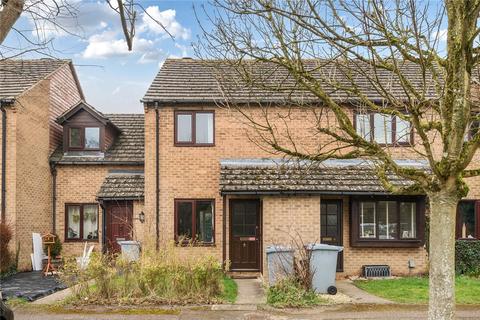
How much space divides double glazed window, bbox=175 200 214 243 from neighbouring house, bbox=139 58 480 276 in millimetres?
32

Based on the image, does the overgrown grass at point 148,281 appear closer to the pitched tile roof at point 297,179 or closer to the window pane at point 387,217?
the pitched tile roof at point 297,179

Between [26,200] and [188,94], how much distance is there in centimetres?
708

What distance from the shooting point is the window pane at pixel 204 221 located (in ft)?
53.4

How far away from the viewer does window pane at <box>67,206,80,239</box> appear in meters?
20.1

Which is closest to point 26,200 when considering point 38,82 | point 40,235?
point 40,235

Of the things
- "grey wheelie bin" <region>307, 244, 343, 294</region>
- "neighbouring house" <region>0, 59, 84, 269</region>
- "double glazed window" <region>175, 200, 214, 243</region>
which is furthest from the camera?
"neighbouring house" <region>0, 59, 84, 269</region>

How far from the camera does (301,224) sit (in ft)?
48.3

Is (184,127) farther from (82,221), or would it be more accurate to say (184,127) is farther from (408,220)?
(408,220)

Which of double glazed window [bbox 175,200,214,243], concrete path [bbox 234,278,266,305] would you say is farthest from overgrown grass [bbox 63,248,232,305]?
double glazed window [bbox 175,200,214,243]

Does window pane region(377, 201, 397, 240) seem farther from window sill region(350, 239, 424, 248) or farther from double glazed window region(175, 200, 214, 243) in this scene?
double glazed window region(175, 200, 214, 243)

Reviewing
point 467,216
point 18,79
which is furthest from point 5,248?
point 467,216

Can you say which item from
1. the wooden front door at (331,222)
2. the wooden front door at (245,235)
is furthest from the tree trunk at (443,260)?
the wooden front door at (245,235)

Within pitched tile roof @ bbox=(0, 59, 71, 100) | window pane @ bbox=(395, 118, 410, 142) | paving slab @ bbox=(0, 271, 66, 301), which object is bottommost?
paving slab @ bbox=(0, 271, 66, 301)

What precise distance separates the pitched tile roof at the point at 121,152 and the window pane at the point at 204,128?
4.23m
